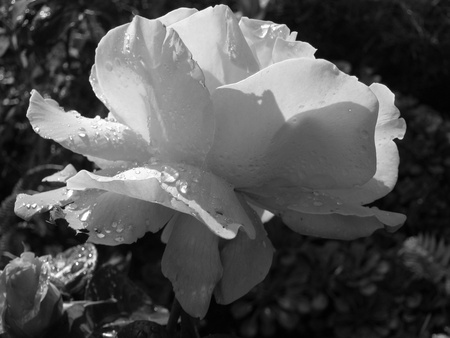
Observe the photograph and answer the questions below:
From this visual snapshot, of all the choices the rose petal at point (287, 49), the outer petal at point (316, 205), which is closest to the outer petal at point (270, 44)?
the rose petal at point (287, 49)

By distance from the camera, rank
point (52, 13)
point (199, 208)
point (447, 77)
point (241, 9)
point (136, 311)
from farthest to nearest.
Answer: point (447, 77) < point (241, 9) < point (52, 13) < point (136, 311) < point (199, 208)

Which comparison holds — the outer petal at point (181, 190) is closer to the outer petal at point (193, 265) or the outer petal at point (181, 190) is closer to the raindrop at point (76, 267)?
the outer petal at point (193, 265)

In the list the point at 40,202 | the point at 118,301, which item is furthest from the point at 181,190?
the point at 118,301

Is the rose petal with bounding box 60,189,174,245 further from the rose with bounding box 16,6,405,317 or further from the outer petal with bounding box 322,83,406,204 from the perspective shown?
the outer petal with bounding box 322,83,406,204

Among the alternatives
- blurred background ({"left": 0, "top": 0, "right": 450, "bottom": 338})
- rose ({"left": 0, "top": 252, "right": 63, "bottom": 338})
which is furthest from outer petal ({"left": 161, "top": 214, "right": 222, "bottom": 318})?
blurred background ({"left": 0, "top": 0, "right": 450, "bottom": 338})

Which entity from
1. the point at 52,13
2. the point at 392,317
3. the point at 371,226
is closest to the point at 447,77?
the point at 392,317

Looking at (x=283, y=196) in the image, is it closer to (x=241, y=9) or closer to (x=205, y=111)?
(x=205, y=111)
